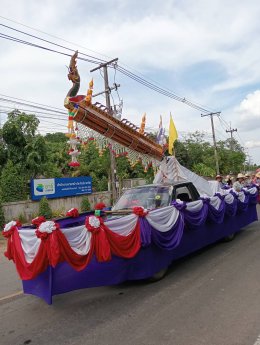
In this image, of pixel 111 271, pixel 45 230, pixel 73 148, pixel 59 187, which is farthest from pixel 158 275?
pixel 59 187

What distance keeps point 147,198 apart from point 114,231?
85.8 inches

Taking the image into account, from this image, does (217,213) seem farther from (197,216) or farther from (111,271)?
(111,271)

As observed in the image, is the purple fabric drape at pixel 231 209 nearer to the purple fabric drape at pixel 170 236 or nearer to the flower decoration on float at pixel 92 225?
the purple fabric drape at pixel 170 236

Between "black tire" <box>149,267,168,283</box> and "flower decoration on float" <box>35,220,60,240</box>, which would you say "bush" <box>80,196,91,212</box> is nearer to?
"black tire" <box>149,267,168,283</box>

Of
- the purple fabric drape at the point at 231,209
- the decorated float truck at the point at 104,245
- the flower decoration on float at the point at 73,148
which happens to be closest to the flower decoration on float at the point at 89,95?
the flower decoration on float at the point at 73,148

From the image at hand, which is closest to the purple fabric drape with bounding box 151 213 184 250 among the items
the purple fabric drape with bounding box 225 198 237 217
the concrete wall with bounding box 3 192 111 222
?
the purple fabric drape with bounding box 225 198 237 217

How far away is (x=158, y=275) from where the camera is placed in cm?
595

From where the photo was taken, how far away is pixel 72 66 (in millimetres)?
6344

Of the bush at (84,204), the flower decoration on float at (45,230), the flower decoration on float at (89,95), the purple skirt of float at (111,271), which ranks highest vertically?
the flower decoration on float at (89,95)

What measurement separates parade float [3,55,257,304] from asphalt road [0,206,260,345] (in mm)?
305

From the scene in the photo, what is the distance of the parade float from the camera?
475 centimetres

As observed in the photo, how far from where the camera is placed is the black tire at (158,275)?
19.2ft

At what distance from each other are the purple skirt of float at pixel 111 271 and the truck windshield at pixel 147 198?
2.67ft

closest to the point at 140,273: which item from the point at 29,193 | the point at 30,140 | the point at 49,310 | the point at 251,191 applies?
the point at 49,310
